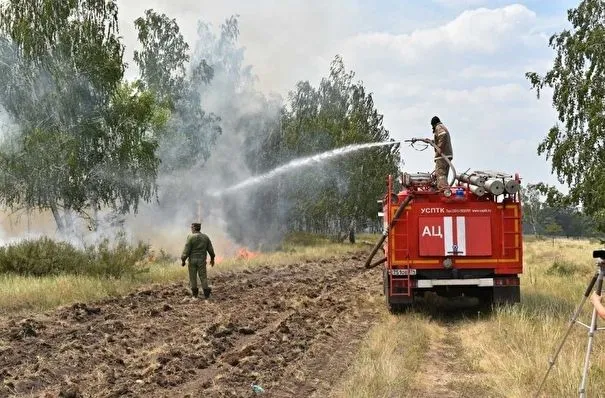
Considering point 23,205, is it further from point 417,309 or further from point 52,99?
point 417,309

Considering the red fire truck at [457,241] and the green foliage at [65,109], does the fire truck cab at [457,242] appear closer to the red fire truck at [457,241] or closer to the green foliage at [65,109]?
the red fire truck at [457,241]

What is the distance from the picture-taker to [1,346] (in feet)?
27.9

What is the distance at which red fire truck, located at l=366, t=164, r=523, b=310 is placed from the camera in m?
11.0

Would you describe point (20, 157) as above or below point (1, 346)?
above

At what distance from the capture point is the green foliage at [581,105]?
65.5 ft

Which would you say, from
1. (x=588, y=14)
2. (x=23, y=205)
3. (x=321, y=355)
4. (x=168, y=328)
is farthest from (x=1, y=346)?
(x=588, y=14)

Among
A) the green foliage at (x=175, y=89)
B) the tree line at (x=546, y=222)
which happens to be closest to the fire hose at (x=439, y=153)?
the green foliage at (x=175, y=89)

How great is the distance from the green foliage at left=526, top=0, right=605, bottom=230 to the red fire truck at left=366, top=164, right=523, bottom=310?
9.33 m

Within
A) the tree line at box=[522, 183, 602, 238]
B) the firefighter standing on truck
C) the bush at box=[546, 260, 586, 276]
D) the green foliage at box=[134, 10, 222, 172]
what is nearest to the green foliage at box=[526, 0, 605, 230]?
the bush at box=[546, 260, 586, 276]

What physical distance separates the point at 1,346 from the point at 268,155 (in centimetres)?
3410

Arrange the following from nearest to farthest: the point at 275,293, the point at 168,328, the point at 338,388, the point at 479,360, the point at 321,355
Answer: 1. the point at 338,388
2. the point at 479,360
3. the point at 321,355
4. the point at 168,328
5. the point at 275,293

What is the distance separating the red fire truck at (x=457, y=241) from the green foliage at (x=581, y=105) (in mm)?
9328

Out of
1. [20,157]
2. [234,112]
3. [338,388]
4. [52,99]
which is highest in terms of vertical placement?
[234,112]

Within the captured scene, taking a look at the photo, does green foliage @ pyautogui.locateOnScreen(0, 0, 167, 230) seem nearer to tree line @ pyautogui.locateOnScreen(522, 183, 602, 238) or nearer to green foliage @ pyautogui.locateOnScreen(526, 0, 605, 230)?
green foliage @ pyautogui.locateOnScreen(526, 0, 605, 230)
